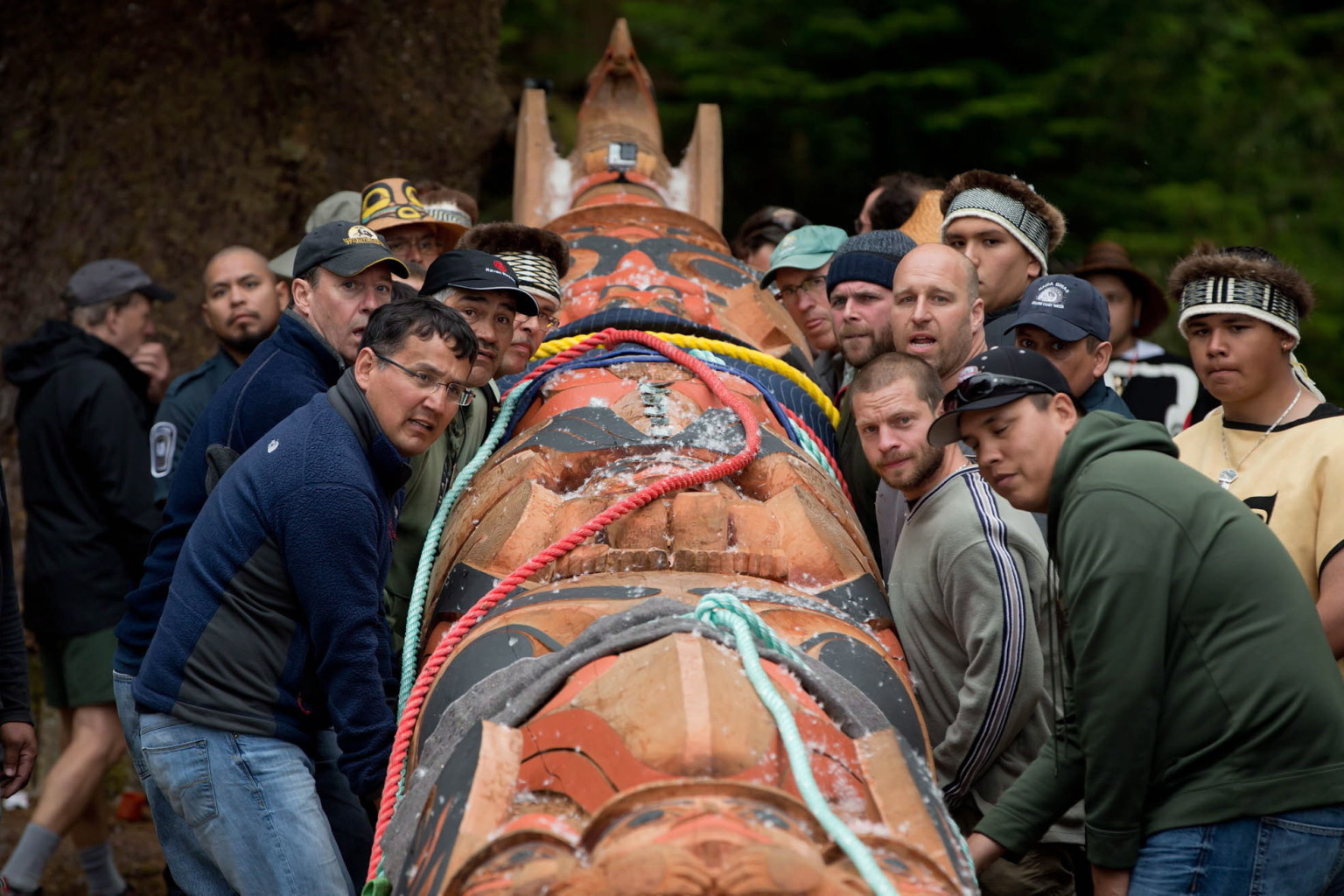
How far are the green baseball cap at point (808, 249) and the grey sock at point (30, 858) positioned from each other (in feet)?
9.18

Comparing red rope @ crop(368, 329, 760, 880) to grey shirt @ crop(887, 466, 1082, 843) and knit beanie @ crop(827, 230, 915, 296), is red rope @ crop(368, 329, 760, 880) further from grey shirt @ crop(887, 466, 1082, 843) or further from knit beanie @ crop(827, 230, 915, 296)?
knit beanie @ crop(827, 230, 915, 296)

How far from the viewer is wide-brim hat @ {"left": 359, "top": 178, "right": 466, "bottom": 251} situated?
4312 mm

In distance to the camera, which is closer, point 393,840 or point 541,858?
point 541,858

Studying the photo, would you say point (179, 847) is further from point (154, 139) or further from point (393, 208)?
point (154, 139)

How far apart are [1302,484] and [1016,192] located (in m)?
1.20

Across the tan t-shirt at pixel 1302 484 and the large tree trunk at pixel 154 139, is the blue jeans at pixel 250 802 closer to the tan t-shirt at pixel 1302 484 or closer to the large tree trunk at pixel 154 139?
the tan t-shirt at pixel 1302 484

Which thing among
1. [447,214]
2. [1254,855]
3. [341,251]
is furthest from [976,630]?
[447,214]

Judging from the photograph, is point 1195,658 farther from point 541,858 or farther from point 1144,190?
point 1144,190

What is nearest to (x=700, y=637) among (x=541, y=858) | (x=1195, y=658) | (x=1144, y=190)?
(x=541, y=858)

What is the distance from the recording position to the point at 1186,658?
253cm

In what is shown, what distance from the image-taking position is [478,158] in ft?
23.6

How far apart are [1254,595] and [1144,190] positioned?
262 inches

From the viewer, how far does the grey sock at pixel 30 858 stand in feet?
14.9

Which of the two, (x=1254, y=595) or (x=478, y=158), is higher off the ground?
(x=478, y=158)
